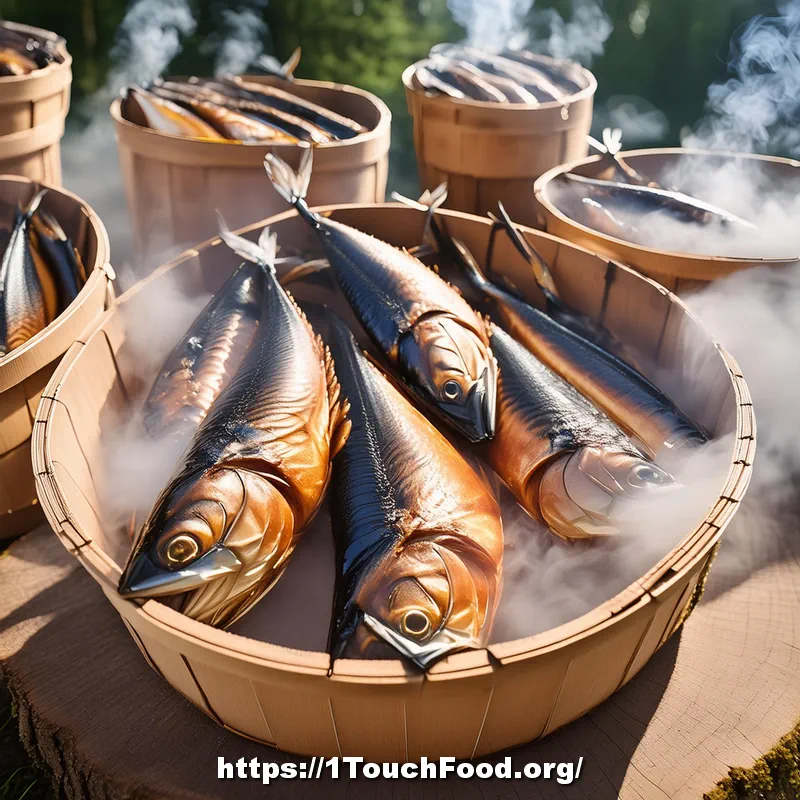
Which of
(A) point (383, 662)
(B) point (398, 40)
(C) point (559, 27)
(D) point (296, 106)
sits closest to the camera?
(A) point (383, 662)

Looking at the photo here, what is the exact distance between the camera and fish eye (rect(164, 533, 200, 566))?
1.35 meters

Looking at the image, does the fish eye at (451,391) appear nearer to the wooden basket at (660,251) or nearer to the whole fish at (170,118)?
the wooden basket at (660,251)

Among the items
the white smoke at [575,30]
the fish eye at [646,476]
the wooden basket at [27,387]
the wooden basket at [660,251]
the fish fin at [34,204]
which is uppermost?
the white smoke at [575,30]

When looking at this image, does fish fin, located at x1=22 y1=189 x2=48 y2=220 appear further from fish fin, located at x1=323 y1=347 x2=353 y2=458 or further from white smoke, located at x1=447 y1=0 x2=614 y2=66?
white smoke, located at x1=447 y1=0 x2=614 y2=66

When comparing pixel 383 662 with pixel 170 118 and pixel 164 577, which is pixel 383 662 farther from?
pixel 170 118

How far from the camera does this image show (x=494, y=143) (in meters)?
3.46

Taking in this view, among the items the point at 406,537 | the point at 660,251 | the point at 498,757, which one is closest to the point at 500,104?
the point at 660,251

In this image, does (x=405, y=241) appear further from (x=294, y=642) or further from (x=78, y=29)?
(x=78, y=29)

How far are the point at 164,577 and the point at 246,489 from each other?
255 millimetres

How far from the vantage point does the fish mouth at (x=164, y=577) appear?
51.8 inches

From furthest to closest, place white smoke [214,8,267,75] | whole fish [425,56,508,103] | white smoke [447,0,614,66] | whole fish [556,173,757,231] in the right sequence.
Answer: white smoke [214,8,267,75] < white smoke [447,0,614,66] < whole fish [425,56,508,103] < whole fish [556,173,757,231]

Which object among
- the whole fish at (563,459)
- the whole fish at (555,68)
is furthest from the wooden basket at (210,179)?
the whole fish at (563,459)

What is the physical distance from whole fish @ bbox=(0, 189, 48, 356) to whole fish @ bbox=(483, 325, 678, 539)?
5.54 ft

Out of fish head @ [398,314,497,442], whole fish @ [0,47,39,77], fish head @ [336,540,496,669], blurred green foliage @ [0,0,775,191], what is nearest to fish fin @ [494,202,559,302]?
fish head @ [398,314,497,442]
